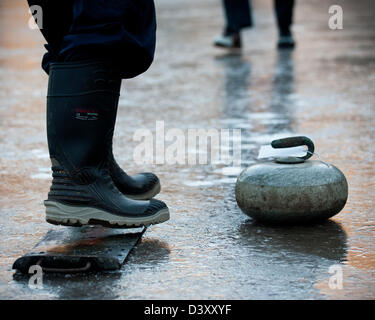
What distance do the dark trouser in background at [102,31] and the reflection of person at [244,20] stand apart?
7238 millimetres

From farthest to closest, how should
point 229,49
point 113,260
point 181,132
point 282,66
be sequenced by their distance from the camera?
point 229,49 < point 282,66 < point 181,132 < point 113,260

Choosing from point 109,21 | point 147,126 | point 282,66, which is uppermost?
point 109,21

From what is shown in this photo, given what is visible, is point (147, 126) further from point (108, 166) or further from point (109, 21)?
point (109, 21)

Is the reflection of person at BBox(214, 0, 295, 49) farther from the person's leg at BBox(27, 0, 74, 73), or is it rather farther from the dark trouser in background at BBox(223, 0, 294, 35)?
the person's leg at BBox(27, 0, 74, 73)

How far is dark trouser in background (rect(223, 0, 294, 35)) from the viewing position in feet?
33.6

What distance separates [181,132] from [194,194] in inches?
59.6

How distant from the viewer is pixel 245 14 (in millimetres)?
10430

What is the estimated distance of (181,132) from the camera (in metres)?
5.27

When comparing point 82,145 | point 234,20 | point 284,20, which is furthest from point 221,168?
point 234,20

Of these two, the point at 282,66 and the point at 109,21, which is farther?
the point at 282,66

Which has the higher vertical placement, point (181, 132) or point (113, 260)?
point (113, 260)

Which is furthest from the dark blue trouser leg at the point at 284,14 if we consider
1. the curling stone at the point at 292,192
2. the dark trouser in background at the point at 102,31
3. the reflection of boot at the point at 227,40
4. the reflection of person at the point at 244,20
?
the dark trouser in background at the point at 102,31

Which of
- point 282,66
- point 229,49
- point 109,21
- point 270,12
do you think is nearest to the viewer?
point 109,21
